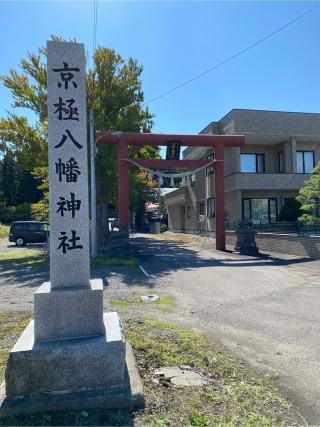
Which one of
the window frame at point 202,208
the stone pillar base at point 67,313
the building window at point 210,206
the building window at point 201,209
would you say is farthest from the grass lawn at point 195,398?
the building window at point 201,209

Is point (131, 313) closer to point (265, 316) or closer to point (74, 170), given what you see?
point (265, 316)

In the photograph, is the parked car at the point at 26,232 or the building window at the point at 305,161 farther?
the building window at the point at 305,161

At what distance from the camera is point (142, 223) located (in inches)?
1916

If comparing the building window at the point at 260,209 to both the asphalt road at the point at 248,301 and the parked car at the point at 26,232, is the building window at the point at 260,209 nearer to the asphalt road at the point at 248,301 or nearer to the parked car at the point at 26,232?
the asphalt road at the point at 248,301

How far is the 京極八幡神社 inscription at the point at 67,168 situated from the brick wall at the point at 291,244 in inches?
474

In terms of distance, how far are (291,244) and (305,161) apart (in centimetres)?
1356

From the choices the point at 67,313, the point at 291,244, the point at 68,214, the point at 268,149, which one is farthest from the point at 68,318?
the point at 268,149

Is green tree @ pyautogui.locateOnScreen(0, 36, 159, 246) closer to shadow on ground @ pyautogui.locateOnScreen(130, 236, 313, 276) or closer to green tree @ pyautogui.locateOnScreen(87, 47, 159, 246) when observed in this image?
green tree @ pyautogui.locateOnScreen(87, 47, 159, 246)

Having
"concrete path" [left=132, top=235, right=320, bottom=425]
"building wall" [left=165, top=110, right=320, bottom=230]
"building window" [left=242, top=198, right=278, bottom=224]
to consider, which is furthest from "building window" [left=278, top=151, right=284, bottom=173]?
"concrete path" [left=132, top=235, right=320, bottom=425]

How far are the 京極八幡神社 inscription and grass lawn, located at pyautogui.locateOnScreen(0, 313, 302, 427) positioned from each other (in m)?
1.28

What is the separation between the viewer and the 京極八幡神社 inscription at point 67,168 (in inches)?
155

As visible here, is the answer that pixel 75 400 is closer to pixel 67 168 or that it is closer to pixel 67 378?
pixel 67 378

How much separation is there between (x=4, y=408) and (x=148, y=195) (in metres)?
42.2

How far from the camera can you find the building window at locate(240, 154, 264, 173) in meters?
26.2
